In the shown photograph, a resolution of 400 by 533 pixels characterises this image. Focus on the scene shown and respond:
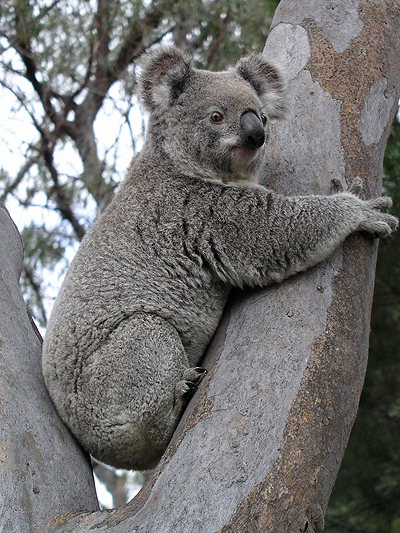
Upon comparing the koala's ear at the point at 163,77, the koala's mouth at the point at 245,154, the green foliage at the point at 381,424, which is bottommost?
the green foliage at the point at 381,424

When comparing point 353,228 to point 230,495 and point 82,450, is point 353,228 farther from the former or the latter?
point 82,450

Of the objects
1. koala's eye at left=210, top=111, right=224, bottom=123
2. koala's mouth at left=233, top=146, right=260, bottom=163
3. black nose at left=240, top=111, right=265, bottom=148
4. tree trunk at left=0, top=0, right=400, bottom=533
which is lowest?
tree trunk at left=0, top=0, right=400, bottom=533

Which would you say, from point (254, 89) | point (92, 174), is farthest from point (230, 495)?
point (92, 174)

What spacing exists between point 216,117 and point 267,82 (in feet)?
1.52

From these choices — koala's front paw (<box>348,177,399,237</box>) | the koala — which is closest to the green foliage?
koala's front paw (<box>348,177,399,237</box>)

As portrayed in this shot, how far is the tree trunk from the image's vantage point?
199 centimetres

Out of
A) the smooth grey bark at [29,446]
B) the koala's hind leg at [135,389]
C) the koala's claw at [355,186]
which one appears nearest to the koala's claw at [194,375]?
the koala's hind leg at [135,389]

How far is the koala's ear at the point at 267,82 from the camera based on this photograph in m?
3.12

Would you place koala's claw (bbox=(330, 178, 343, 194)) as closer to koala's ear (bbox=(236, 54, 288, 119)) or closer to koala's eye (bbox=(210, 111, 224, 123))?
koala's ear (bbox=(236, 54, 288, 119))

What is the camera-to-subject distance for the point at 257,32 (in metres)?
7.05

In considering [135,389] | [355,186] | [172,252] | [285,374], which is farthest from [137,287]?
[355,186]

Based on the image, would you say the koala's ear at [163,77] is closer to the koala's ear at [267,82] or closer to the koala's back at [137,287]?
the koala's ear at [267,82]

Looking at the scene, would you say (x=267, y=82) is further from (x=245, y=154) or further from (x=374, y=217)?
(x=374, y=217)

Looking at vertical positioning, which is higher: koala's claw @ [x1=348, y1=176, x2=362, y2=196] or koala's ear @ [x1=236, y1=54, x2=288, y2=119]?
koala's ear @ [x1=236, y1=54, x2=288, y2=119]
